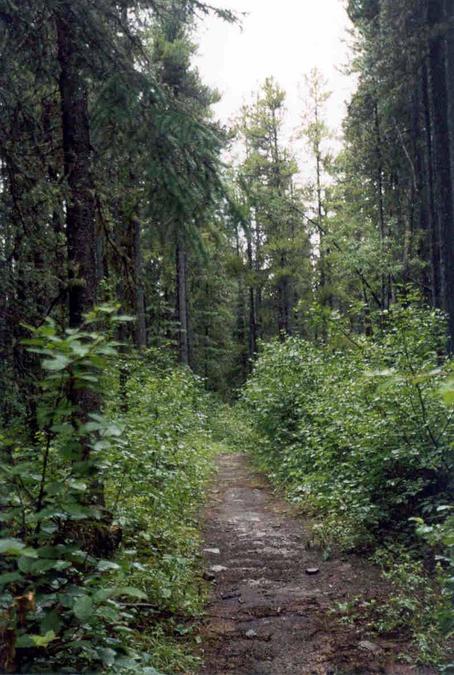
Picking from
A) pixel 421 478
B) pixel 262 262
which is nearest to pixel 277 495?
pixel 421 478

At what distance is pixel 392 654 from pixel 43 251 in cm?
471

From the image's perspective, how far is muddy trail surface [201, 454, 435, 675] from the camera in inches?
144

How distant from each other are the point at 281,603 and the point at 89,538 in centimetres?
184

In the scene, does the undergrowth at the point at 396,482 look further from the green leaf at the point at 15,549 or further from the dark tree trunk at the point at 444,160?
the green leaf at the point at 15,549

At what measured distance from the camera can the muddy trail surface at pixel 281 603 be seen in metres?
3.66

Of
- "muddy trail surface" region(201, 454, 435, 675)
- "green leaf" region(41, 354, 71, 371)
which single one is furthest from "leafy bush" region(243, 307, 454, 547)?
"green leaf" region(41, 354, 71, 371)

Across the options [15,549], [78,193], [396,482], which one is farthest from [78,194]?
[396,482]

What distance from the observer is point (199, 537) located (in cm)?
646

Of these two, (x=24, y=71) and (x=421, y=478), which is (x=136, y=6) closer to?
(x=24, y=71)

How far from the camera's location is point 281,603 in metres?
4.65

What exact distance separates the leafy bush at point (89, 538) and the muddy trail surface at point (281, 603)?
0.97 feet

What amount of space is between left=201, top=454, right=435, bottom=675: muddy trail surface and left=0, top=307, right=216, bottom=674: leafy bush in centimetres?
29

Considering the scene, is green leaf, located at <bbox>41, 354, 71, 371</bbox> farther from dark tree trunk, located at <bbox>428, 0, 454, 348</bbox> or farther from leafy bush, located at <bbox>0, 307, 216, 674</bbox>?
dark tree trunk, located at <bbox>428, 0, 454, 348</bbox>

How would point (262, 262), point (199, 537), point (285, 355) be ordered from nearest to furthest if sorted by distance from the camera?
1. point (199, 537)
2. point (285, 355)
3. point (262, 262)
